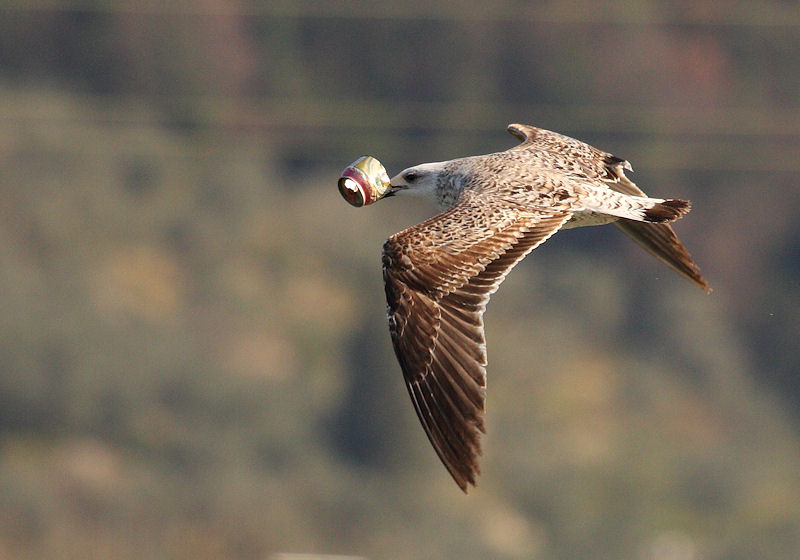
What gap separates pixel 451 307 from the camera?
8.35 metres

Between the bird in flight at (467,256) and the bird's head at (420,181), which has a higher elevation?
the bird's head at (420,181)

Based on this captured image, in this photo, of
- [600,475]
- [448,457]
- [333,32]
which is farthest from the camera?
[333,32]

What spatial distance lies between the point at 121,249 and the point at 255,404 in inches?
145

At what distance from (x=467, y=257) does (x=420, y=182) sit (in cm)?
167

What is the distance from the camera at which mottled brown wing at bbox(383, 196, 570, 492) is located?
26.3ft

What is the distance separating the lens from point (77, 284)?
2845 centimetres

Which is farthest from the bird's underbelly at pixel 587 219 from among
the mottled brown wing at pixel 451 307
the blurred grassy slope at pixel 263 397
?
the blurred grassy slope at pixel 263 397

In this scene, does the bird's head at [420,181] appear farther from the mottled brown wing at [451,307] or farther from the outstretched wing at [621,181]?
the mottled brown wing at [451,307]

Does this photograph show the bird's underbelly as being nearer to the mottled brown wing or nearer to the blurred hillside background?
the mottled brown wing

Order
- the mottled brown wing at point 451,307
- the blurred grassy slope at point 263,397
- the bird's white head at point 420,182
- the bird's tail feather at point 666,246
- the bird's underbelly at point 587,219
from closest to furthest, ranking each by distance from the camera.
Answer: the mottled brown wing at point 451,307
the bird's underbelly at point 587,219
the bird's white head at point 420,182
the bird's tail feather at point 666,246
the blurred grassy slope at point 263,397

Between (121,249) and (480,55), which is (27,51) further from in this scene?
(480,55)

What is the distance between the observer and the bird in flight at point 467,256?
8070 millimetres

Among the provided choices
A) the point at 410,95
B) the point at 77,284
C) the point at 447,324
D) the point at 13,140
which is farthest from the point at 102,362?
the point at 447,324

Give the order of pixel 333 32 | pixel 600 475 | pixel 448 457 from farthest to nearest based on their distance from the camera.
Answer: pixel 333 32
pixel 600 475
pixel 448 457
